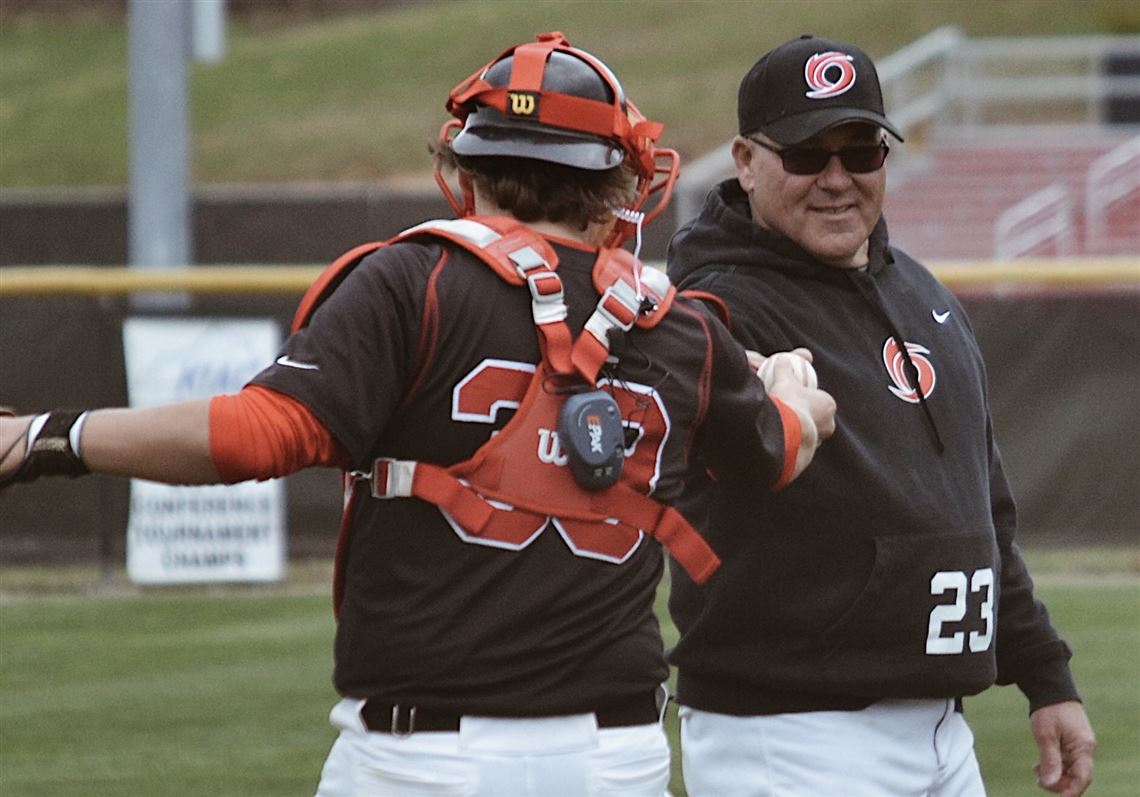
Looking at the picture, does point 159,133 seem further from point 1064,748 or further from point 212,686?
point 1064,748

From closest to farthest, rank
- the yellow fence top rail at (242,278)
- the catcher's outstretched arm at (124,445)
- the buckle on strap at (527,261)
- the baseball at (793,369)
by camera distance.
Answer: the catcher's outstretched arm at (124,445)
the buckle on strap at (527,261)
the baseball at (793,369)
the yellow fence top rail at (242,278)

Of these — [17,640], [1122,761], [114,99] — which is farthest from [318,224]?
[114,99]

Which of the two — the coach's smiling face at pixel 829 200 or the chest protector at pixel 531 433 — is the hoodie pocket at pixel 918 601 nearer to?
the coach's smiling face at pixel 829 200

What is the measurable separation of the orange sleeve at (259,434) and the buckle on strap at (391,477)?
14 centimetres

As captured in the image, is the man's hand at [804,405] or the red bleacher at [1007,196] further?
the red bleacher at [1007,196]

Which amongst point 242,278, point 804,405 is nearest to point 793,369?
point 804,405

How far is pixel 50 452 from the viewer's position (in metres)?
2.59

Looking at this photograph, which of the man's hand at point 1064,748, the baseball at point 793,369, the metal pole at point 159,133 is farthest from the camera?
the metal pole at point 159,133

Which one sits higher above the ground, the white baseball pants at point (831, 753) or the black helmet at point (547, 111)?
the black helmet at point (547, 111)

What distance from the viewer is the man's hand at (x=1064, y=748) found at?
3.93 m

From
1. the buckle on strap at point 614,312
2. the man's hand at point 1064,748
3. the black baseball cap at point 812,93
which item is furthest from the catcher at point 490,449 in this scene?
the man's hand at point 1064,748

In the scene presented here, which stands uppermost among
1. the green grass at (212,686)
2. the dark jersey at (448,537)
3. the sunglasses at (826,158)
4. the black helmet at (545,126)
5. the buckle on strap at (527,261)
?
the black helmet at (545,126)

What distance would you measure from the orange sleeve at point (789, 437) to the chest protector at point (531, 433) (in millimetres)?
390

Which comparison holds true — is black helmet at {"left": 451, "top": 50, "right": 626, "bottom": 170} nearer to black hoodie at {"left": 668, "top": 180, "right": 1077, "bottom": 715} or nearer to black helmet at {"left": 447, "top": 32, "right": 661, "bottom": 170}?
black helmet at {"left": 447, "top": 32, "right": 661, "bottom": 170}
